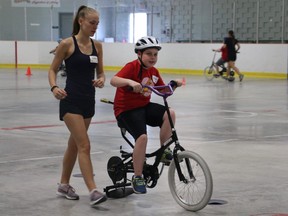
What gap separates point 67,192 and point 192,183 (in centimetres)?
128

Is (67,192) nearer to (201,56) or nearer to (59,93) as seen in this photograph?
(59,93)

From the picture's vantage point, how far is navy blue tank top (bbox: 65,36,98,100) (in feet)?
20.1

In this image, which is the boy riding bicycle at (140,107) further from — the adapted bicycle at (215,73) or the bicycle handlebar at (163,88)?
the adapted bicycle at (215,73)

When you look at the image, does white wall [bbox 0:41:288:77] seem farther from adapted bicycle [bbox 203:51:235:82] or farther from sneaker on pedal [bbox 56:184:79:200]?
sneaker on pedal [bbox 56:184:79:200]

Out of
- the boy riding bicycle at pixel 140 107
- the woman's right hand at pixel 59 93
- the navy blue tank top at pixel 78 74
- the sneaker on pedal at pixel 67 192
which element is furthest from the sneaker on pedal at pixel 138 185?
the woman's right hand at pixel 59 93

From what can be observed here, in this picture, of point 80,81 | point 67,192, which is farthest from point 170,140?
point 67,192

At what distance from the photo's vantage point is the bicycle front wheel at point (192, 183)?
222 inches

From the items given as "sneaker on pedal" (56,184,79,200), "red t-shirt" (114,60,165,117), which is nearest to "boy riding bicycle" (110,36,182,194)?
"red t-shirt" (114,60,165,117)

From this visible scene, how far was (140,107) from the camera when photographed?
6.20 m

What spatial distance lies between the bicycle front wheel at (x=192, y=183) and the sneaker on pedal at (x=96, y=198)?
639 millimetres

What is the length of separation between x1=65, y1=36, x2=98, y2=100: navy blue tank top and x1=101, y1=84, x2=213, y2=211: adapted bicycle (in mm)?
529

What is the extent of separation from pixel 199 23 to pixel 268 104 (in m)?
15.1

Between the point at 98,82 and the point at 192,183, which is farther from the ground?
the point at 98,82

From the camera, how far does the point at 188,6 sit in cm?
3116
